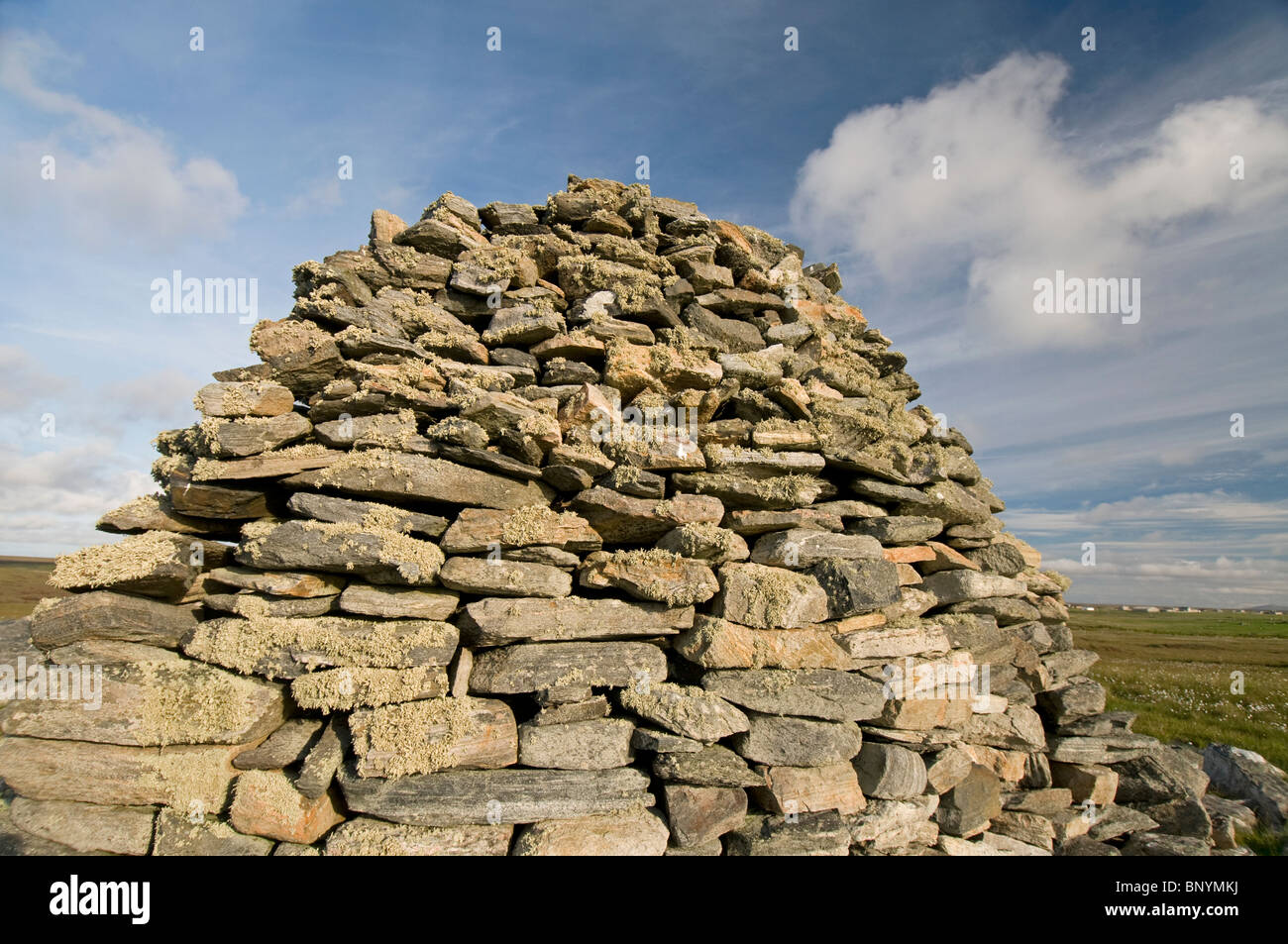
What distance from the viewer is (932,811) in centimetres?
721

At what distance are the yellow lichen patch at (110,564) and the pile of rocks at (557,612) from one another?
0.03 meters

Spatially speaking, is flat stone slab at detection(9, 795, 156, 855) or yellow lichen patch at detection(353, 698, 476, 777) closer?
flat stone slab at detection(9, 795, 156, 855)

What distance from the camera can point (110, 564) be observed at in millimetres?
5996

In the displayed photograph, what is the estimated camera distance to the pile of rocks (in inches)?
225

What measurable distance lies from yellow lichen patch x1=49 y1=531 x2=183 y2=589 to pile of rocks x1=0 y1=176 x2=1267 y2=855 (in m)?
0.03

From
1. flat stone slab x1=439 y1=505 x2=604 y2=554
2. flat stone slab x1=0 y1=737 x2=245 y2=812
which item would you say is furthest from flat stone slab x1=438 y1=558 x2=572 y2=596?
flat stone slab x1=0 y1=737 x2=245 y2=812

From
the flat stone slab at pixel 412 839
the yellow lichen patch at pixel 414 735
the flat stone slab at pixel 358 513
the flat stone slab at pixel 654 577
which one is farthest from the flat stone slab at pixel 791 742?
the flat stone slab at pixel 358 513

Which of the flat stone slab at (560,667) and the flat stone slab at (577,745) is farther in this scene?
the flat stone slab at (560,667)

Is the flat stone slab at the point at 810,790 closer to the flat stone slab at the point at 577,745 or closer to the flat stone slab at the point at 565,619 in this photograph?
the flat stone slab at the point at 577,745

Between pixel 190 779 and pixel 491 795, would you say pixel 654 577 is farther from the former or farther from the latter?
pixel 190 779

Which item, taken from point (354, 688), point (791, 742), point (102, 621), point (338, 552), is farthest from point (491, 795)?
point (102, 621)

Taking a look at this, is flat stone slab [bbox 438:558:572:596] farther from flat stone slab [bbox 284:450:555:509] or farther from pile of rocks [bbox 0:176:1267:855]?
flat stone slab [bbox 284:450:555:509]

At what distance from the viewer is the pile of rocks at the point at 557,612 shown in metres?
5.71

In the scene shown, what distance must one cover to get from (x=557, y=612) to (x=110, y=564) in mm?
4844
